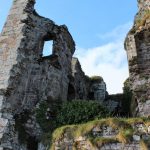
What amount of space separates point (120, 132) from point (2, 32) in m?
6.59

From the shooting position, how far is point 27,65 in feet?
41.1

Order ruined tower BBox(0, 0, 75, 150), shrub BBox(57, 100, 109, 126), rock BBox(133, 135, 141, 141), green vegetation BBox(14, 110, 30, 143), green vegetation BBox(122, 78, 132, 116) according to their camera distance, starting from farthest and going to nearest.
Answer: green vegetation BBox(122, 78, 132, 116), shrub BBox(57, 100, 109, 126), ruined tower BBox(0, 0, 75, 150), green vegetation BBox(14, 110, 30, 143), rock BBox(133, 135, 141, 141)

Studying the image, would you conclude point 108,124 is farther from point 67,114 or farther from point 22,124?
point 22,124

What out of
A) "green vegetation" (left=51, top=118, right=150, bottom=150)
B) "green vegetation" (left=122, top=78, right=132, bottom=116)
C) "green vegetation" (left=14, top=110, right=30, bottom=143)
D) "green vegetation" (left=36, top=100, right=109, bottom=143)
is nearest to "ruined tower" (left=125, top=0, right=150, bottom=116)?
"green vegetation" (left=36, top=100, right=109, bottom=143)

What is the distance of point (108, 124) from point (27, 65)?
4.31m

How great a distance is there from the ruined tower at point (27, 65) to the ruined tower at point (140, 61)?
292 centimetres

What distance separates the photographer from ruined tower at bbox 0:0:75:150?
1109 centimetres

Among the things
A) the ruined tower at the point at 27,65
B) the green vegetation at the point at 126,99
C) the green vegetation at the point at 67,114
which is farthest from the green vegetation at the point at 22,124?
the green vegetation at the point at 126,99

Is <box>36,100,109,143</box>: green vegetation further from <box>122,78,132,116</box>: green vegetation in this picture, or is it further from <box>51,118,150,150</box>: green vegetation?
<box>122,78,132,116</box>: green vegetation

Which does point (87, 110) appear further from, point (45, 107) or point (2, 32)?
point (2, 32)

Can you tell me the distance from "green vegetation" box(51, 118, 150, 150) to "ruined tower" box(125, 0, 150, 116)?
149 centimetres

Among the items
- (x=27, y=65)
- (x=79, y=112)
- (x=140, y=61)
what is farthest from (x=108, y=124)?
(x=27, y=65)

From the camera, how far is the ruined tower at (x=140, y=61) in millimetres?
11188

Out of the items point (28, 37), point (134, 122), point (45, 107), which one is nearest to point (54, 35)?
point (28, 37)
